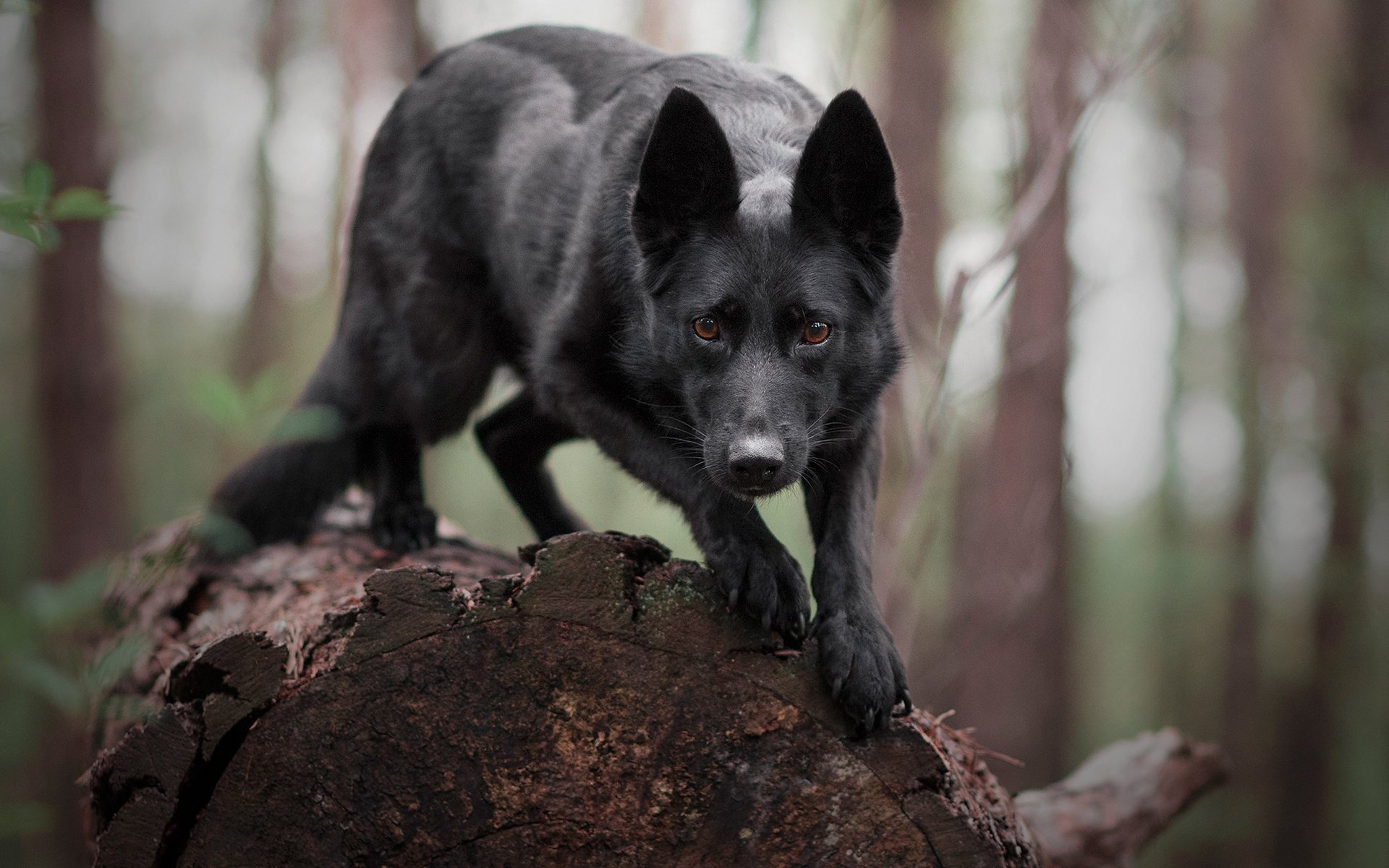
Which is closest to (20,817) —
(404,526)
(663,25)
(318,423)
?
(318,423)

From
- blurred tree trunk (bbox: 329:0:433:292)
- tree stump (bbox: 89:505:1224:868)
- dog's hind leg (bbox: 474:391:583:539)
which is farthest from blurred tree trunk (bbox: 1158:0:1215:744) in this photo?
tree stump (bbox: 89:505:1224:868)

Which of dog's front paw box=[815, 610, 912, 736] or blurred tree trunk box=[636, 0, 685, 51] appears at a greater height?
blurred tree trunk box=[636, 0, 685, 51]

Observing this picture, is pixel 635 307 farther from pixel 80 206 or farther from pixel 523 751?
pixel 80 206

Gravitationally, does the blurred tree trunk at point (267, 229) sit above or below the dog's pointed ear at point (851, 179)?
below

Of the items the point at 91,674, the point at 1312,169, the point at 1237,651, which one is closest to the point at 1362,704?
the point at 1237,651

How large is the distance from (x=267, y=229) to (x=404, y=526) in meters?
11.8

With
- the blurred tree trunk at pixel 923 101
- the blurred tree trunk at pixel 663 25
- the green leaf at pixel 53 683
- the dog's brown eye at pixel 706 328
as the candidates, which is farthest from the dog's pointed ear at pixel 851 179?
the blurred tree trunk at pixel 663 25

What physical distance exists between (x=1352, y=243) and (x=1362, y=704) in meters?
6.83

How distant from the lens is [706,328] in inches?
114

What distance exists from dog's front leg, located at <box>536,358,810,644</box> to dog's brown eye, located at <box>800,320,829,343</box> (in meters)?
0.49

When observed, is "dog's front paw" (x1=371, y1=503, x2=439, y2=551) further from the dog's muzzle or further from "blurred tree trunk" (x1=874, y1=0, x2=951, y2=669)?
"blurred tree trunk" (x1=874, y1=0, x2=951, y2=669)

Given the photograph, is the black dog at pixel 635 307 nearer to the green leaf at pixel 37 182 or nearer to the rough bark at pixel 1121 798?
the rough bark at pixel 1121 798

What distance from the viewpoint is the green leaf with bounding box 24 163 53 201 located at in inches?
69.5

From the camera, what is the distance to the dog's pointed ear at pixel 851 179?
109 inches
